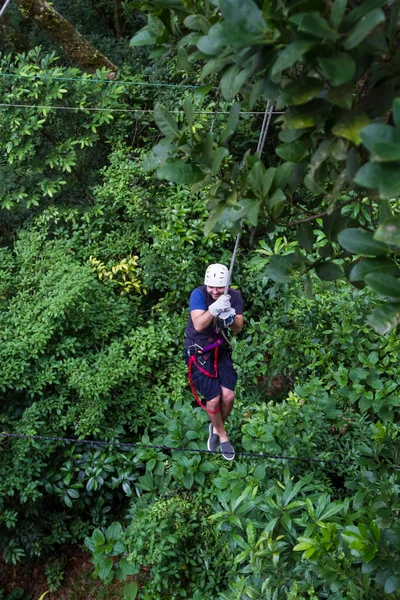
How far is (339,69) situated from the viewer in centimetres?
118

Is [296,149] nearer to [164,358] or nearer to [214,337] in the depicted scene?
[214,337]

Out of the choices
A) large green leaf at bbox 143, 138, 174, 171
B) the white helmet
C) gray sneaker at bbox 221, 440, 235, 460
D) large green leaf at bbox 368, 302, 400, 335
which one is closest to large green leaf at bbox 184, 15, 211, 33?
large green leaf at bbox 143, 138, 174, 171

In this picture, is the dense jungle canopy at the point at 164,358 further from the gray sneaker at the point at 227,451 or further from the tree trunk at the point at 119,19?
the gray sneaker at the point at 227,451

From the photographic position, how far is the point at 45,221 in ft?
19.1

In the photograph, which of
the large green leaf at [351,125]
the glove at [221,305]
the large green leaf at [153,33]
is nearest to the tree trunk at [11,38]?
the glove at [221,305]

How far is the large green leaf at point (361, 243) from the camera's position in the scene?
4.34 ft

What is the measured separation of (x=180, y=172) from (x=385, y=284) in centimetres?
63

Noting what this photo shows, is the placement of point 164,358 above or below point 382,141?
below

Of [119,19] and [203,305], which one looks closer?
[203,305]

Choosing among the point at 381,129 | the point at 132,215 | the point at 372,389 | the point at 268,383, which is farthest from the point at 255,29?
the point at 132,215

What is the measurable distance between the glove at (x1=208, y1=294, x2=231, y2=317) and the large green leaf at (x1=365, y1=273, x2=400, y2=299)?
73.0 inches

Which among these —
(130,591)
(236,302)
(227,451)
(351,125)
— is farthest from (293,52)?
(130,591)

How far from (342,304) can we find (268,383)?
3.16 ft

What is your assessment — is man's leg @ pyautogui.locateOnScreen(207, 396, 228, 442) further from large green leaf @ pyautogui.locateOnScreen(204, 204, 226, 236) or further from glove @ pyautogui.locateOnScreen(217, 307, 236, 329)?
large green leaf @ pyautogui.locateOnScreen(204, 204, 226, 236)
